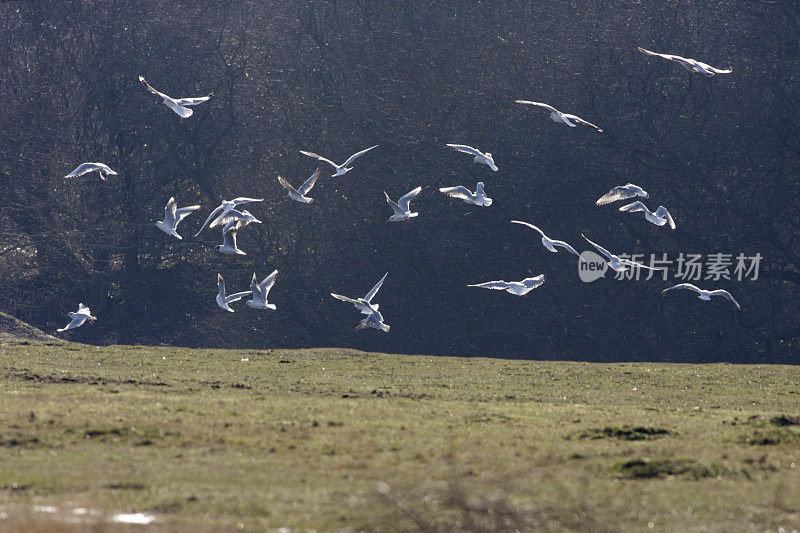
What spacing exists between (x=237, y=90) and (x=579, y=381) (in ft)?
60.5

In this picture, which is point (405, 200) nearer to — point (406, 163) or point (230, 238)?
point (230, 238)

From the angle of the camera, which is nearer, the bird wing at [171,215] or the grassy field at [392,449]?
the grassy field at [392,449]

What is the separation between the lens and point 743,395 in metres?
18.8

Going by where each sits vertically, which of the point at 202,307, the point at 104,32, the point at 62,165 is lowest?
the point at 202,307

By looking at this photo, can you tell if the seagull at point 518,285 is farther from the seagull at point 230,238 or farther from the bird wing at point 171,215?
the bird wing at point 171,215

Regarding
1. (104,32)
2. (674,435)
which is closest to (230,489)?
(674,435)

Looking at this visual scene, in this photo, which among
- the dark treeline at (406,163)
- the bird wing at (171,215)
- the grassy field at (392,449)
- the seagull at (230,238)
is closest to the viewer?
the grassy field at (392,449)

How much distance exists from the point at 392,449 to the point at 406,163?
20612mm

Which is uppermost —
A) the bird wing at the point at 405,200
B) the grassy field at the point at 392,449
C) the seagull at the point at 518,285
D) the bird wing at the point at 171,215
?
the bird wing at the point at 405,200

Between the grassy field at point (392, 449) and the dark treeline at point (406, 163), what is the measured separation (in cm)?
964

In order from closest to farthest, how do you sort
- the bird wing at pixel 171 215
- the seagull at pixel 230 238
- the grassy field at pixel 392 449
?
the grassy field at pixel 392 449
the bird wing at pixel 171 215
the seagull at pixel 230 238

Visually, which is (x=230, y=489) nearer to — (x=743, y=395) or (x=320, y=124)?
(x=743, y=395)

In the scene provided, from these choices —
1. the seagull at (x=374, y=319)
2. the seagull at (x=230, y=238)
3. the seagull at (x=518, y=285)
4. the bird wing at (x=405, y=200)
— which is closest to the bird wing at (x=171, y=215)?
the seagull at (x=230, y=238)

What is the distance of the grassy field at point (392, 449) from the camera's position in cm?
849
